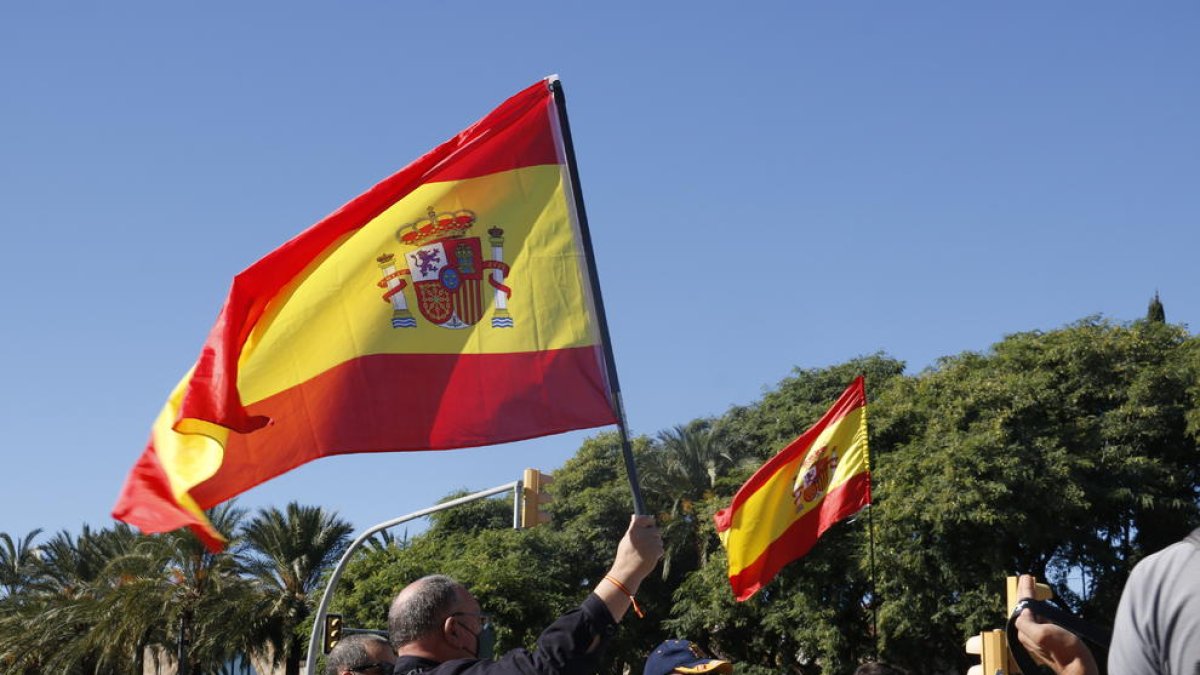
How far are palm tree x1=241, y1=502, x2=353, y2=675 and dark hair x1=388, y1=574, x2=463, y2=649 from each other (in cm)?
Result: 4222

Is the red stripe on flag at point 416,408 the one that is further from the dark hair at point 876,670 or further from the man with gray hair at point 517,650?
the man with gray hair at point 517,650

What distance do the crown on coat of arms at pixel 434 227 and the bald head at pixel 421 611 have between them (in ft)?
8.88

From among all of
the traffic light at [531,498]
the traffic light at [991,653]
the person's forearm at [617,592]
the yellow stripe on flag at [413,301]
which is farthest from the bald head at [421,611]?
the traffic light at [531,498]

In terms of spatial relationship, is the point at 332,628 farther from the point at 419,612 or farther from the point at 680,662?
the point at 419,612

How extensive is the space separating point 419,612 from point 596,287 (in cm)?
221

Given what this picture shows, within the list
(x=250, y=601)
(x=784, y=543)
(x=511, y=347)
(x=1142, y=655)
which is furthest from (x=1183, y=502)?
(x=1142, y=655)

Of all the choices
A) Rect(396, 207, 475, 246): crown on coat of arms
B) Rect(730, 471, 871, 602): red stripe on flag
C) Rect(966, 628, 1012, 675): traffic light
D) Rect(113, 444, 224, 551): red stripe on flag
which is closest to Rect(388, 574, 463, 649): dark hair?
Rect(113, 444, 224, 551): red stripe on flag

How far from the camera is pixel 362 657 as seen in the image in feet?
21.1

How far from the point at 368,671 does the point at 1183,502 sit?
33.2 meters

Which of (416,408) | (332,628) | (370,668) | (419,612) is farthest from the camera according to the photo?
(332,628)

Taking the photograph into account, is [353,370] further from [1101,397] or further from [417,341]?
[1101,397]

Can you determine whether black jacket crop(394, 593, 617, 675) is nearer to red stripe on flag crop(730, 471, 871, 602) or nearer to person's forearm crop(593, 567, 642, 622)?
person's forearm crop(593, 567, 642, 622)

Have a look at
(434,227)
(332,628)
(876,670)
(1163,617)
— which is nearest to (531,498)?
(332,628)

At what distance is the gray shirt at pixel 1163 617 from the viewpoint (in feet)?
7.39
